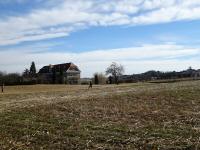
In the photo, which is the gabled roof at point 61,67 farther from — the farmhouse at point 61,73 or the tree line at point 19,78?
the tree line at point 19,78

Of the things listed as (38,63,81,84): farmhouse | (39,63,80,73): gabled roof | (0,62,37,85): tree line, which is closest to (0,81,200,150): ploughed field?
(0,62,37,85): tree line

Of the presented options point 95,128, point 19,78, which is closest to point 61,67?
point 19,78

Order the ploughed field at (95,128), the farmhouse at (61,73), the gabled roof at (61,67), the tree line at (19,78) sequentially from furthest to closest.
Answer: the gabled roof at (61,67) → the farmhouse at (61,73) → the tree line at (19,78) → the ploughed field at (95,128)

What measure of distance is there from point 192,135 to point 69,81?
14580 centimetres

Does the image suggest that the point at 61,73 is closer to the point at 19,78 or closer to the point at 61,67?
the point at 61,67

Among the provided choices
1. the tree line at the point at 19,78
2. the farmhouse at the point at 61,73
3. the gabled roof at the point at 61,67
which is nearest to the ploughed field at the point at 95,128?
the tree line at the point at 19,78

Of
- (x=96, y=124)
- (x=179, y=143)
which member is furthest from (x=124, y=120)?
(x=179, y=143)

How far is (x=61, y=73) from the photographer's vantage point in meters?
162

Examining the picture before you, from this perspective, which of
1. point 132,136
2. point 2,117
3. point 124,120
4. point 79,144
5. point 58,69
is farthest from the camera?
point 58,69

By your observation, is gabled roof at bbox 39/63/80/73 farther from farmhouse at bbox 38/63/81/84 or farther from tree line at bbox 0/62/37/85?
tree line at bbox 0/62/37/85

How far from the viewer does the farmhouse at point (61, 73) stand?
529ft

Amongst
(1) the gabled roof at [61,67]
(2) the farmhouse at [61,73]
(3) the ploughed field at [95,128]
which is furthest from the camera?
(1) the gabled roof at [61,67]

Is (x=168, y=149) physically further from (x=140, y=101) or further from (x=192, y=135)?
(x=140, y=101)

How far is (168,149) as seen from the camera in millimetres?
13297
